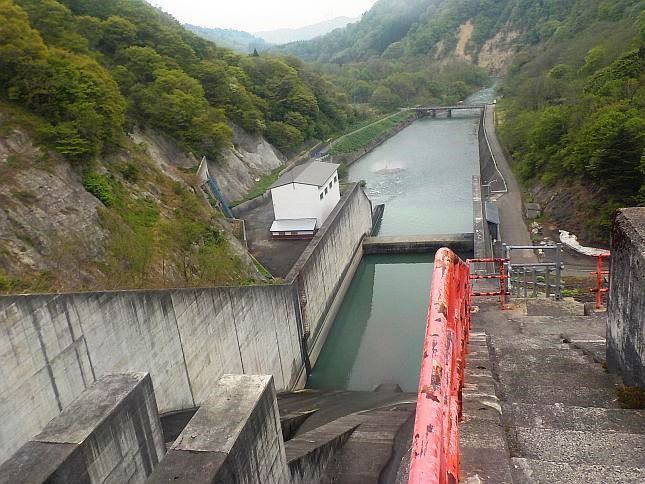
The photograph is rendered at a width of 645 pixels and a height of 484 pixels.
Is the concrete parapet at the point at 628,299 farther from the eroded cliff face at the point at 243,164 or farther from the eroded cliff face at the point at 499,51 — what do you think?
the eroded cliff face at the point at 499,51

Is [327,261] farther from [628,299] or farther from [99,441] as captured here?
[628,299]

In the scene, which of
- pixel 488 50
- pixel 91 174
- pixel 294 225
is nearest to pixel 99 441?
pixel 91 174

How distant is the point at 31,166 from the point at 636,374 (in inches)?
580

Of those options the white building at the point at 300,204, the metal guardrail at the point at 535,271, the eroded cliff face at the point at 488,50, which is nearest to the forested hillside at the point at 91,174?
the white building at the point at 300,204

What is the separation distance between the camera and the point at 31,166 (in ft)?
45.6

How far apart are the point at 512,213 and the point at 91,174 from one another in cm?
1979

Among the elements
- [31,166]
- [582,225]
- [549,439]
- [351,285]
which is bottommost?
[351,285]

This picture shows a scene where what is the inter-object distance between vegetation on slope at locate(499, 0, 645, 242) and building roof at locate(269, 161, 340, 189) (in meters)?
11.3

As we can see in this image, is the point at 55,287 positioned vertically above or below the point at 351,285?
above

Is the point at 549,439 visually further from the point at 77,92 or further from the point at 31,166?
the point at 77,92

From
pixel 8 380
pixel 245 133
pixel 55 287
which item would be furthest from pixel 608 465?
pixel 245 133

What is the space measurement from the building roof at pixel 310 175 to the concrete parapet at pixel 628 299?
18618 mm

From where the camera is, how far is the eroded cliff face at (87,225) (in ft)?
38.0

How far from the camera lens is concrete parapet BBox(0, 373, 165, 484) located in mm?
4461
